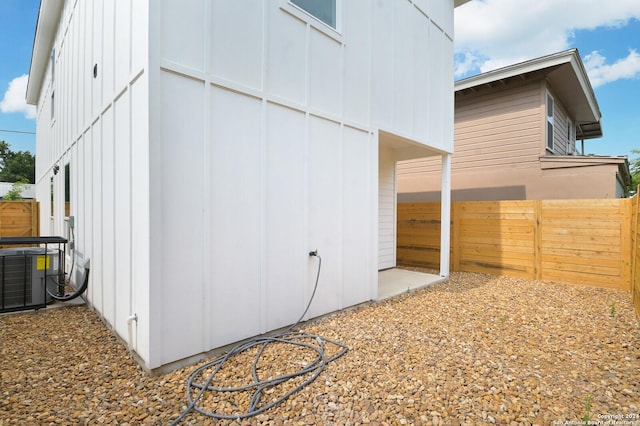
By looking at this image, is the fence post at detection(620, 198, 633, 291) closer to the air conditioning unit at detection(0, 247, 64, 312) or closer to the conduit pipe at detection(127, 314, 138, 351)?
the conduit pipe at detection(127, 314, 138, 351)

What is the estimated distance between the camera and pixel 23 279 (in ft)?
14.0

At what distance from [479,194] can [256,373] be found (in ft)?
28.8

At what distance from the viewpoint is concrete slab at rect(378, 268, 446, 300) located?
5.61 metres

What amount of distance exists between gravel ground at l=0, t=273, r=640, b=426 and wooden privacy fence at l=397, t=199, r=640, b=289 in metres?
1.77

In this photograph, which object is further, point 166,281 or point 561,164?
point 561,164

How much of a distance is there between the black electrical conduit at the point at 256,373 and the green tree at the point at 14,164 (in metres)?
44.1

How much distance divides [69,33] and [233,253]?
625 centimetres

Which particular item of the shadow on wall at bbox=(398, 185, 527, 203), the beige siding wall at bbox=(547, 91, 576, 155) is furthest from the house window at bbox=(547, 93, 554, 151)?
the shadow on wall at bbox=(398, 185, 527, 203)

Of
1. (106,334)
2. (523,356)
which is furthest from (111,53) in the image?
(523,356)

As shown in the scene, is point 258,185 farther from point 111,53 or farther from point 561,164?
point 561,164

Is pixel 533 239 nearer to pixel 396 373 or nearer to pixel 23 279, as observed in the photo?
pixel 396 373

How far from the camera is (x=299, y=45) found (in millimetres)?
3840

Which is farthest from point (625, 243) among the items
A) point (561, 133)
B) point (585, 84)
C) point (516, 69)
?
point (585, 84)

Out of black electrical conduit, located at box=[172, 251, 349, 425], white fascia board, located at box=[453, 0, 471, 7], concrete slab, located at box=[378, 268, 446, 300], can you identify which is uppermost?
white fascia board, located at box=[453, 0, 471, 7]
